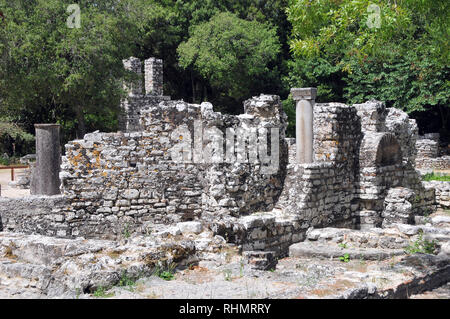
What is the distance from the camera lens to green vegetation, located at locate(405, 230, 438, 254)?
8.98 meters

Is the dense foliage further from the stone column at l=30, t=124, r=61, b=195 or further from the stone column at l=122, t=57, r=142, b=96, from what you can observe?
the stone column at l=30, t=124, r=61, b=195

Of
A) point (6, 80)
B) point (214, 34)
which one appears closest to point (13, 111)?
point (6, 80)

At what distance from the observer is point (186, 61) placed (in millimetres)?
32250

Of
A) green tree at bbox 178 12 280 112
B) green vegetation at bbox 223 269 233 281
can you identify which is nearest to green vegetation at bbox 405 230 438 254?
green vegetation at bbox 223 269 233 281

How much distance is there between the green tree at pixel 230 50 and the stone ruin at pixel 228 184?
1962 cm

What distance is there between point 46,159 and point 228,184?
4.16m

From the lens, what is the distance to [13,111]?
1025 inches

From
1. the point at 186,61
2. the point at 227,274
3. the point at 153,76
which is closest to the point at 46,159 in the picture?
the point at 227,274

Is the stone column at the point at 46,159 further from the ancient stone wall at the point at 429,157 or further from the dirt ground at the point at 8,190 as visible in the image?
the ancient stone wall at the point at 429,157

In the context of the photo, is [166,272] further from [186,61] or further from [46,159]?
[186,61]

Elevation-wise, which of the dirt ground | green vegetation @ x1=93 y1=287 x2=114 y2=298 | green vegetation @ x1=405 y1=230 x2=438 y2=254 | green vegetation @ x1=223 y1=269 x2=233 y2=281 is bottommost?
green vegetation @ x1=405 y1=230 x2=438 y2=254

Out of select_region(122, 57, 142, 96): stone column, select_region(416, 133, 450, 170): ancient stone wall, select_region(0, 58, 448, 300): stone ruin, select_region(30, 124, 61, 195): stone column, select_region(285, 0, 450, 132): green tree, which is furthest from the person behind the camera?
select_region(122, 57, 142, 96): stone column

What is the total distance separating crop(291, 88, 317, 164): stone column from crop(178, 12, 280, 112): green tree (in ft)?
62.2

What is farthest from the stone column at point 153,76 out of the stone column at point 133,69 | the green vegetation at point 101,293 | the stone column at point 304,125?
the green vegetation at point 101,293
